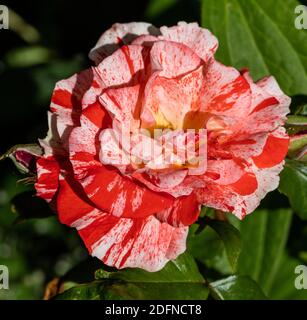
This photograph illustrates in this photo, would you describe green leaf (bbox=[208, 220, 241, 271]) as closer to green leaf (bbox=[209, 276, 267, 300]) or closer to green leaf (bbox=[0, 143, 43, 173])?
green leaf (bbox=[209, 276, 267, 300])

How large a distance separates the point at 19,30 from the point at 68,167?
3.91 ft

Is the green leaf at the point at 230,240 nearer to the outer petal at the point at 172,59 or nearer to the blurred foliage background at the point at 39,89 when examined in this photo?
the outer petal at the point at 172,59

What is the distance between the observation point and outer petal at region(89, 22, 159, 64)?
1.00 metres

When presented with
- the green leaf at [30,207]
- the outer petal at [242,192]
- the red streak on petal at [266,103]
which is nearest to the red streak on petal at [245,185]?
the outer petal at [242,192]

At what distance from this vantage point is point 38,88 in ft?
6.47

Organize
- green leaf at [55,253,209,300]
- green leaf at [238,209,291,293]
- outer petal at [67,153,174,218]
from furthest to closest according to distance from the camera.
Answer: green leaf at [238,209,291,293] < green leaf at [55,253,209,300] < outer petal at [67,153,174,218]

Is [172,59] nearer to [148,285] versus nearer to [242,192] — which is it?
[242,192]

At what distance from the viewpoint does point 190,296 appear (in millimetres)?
1028

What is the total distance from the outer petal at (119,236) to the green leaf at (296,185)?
0.25 m

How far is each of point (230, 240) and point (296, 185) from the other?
0.18 meters

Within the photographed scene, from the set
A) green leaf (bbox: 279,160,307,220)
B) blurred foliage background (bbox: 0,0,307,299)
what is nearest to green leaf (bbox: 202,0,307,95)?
green leaf (bbox: 279,160,307,220)

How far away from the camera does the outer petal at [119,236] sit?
89cm

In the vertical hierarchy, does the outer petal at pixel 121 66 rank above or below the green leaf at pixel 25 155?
above

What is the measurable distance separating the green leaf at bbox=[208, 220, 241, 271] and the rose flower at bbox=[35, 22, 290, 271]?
0.08 metres
